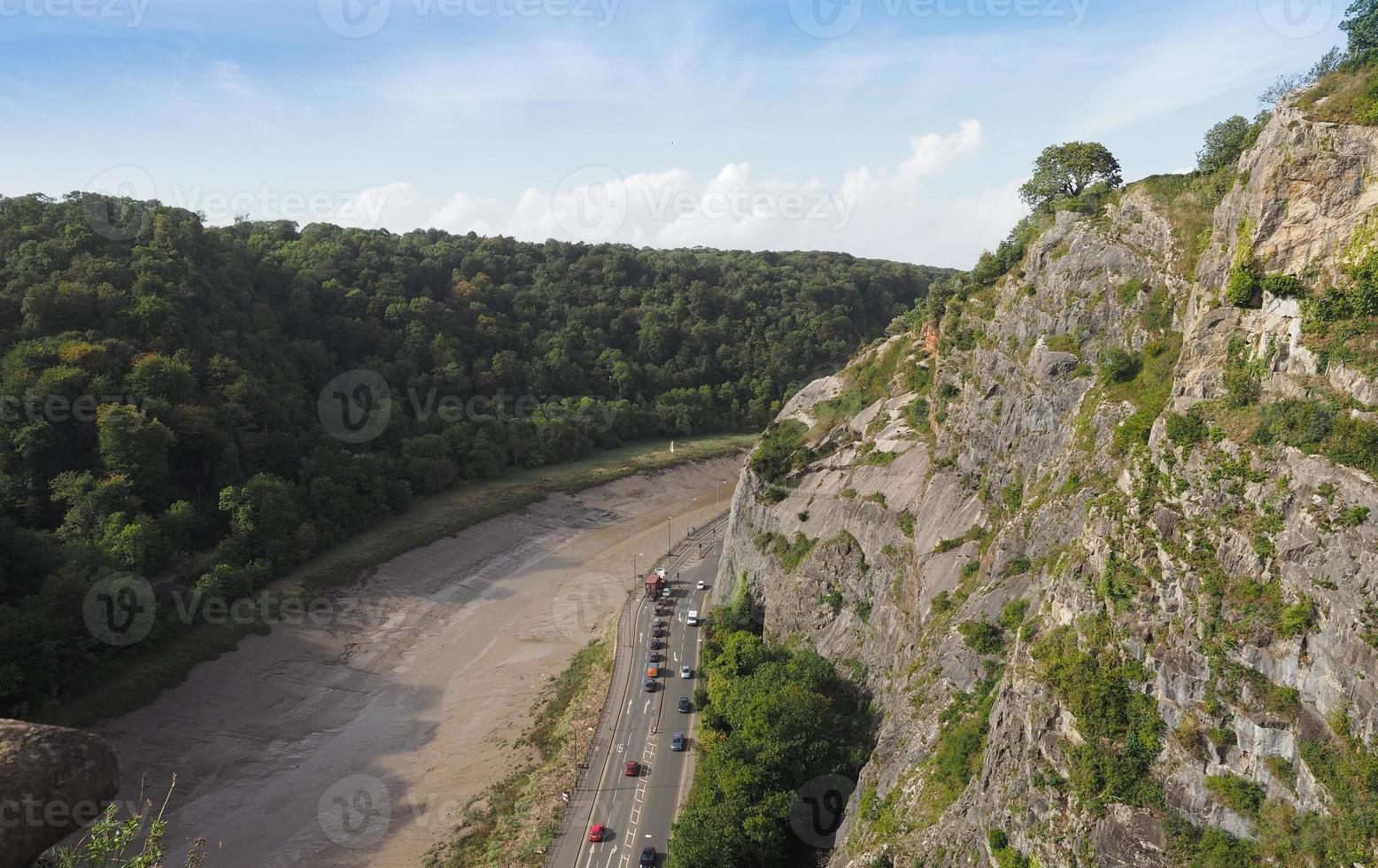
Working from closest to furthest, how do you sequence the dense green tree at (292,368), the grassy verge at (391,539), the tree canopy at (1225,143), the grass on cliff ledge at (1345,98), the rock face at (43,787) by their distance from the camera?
the rock face at (43,787)
the grass on cliff ledge at (1345,98)
the tree canopy at (1225,143)
the grassy verge at (391,539)
the dense green tree at (292,368)

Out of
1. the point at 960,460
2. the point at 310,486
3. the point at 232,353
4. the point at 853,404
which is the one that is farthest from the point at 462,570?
the point at 960,460

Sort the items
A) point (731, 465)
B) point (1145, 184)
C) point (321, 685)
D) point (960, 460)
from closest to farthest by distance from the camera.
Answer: point (1145, 184), point (960, 460), point (321, 685), point (731, 465)

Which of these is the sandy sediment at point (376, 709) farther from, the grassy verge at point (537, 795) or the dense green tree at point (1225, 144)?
the dense green tree at point (1225, 144)

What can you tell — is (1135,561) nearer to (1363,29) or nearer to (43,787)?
(1363,29)

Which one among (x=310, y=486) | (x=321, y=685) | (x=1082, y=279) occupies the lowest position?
(x=321, y=685)

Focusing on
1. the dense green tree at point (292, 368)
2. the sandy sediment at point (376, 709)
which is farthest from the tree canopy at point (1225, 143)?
the dense green tree at point (292, 368)

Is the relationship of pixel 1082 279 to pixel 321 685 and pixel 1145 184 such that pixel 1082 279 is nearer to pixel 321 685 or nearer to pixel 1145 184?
pixel 1145 184
